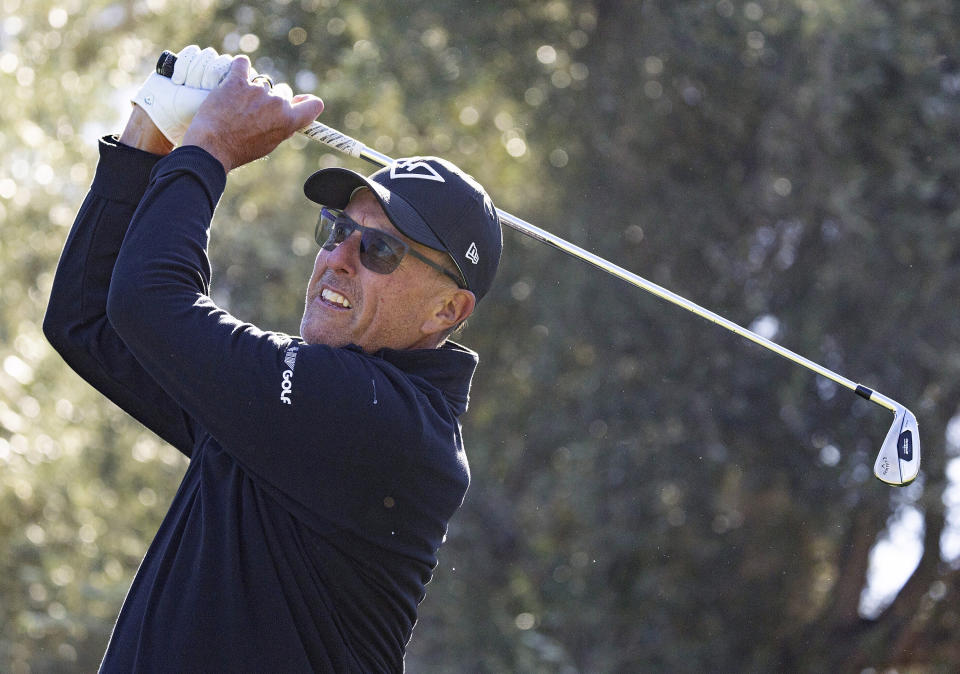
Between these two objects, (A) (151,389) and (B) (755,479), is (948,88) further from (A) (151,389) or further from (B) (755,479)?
(A) (151,389)

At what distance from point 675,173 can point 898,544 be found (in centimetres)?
325

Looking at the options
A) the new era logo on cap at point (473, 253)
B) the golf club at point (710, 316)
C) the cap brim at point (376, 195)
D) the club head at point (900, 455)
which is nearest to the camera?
the cap brim at point (376, 195)

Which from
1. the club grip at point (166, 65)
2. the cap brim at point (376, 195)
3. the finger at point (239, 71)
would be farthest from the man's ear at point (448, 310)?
the club grip at point (166, 65)

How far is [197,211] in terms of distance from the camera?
2.21 meters

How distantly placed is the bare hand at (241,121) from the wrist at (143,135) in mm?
252

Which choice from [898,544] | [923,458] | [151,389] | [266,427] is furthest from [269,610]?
[898,544]

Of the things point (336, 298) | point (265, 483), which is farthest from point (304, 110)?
point (265, 483)

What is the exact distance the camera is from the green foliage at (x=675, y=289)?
8.83 metres

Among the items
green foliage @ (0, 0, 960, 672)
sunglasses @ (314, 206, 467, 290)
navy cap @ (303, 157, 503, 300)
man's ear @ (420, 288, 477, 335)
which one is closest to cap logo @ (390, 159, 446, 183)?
navy cap @ (303, 157, 503, 300)

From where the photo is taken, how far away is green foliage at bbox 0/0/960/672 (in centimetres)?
883

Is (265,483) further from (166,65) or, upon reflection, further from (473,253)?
(166,65)

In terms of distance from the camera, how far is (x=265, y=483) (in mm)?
2186

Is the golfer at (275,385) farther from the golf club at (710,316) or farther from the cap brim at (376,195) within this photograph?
the golf club at (710,316)

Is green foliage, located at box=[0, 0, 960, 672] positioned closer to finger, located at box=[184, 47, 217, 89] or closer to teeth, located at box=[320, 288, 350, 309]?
teeth, located at box=[320, 288, 350, 309]
